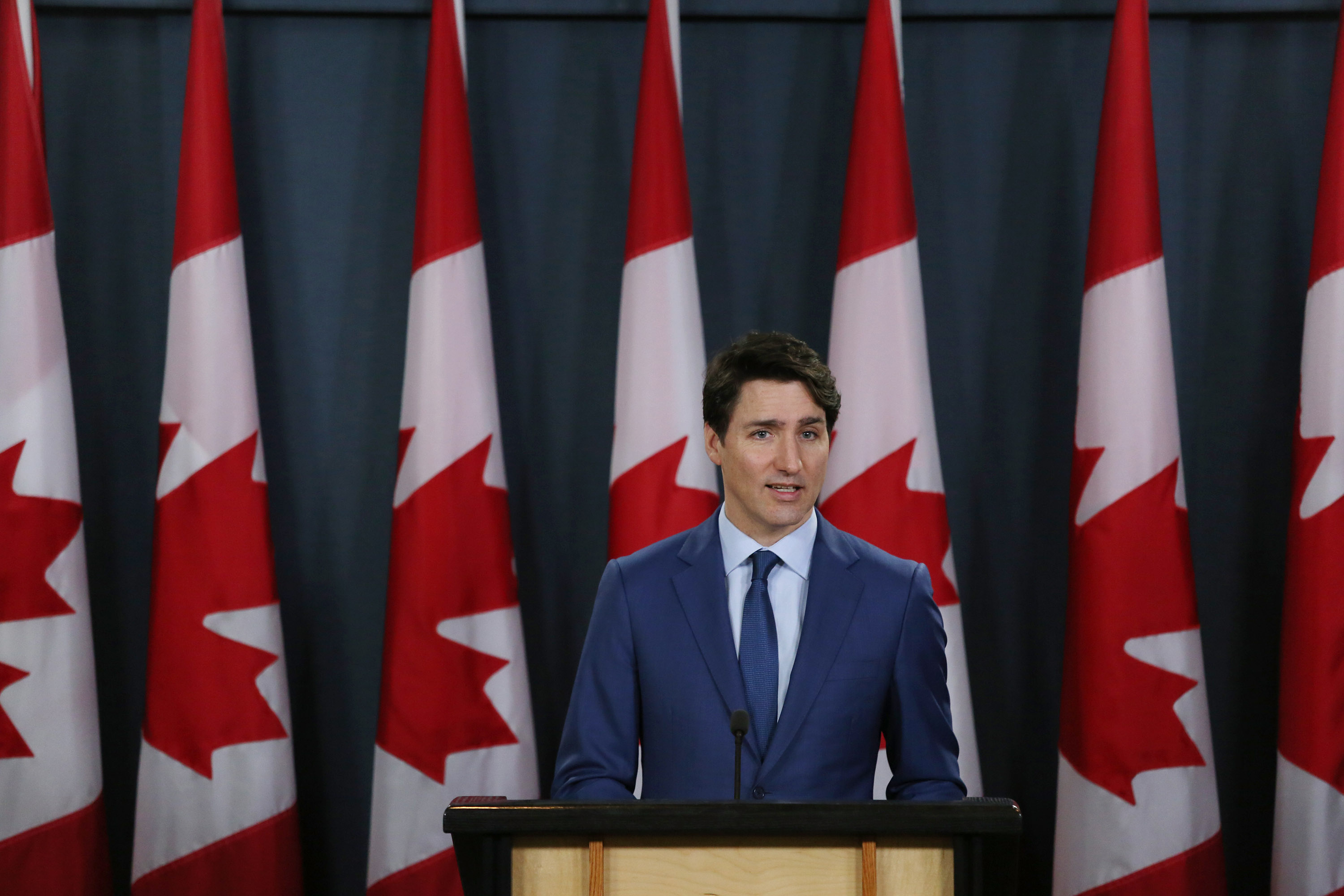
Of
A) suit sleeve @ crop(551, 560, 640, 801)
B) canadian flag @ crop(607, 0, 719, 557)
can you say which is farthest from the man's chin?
canadian flag @ crop(607, 0, 719, 557)

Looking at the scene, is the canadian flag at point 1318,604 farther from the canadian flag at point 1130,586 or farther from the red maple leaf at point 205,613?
the red maple leaf at point 205,613

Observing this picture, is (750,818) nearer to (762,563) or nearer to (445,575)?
(762,563)

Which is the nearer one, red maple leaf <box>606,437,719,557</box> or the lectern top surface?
the lectern top surface

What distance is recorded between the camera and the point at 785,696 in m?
1.52

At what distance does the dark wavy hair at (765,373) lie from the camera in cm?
158

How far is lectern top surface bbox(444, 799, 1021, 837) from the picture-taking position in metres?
1.08

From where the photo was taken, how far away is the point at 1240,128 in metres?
3.19

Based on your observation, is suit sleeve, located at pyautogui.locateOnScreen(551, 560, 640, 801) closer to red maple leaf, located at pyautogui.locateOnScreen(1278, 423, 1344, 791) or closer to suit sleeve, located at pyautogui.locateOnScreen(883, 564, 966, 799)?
suit sleeve, located at pyautogui.locateOnScreen(883, 564, 966, 799)

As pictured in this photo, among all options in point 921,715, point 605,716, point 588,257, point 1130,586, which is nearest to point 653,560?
point 605,716

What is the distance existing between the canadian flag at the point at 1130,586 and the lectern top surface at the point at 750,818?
1793 millimetres

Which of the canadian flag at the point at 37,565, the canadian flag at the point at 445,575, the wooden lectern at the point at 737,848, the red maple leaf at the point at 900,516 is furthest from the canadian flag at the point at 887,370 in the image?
the canadian flag at the point at 37,565

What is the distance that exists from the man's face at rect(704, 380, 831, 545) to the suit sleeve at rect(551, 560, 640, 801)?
0.75 feet

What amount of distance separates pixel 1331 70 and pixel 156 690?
3.52 meters

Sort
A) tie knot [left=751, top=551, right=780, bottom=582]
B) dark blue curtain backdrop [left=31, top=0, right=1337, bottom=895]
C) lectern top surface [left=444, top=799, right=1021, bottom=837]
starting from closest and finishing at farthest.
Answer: lectern top surface [left=444, top=799, right=1021, bottom=837] → tie knot [left=751, top=551, right=780, bottom=582] → dark blue curtain backdrop [left=31, top=0, right=1337, bottom=895]
